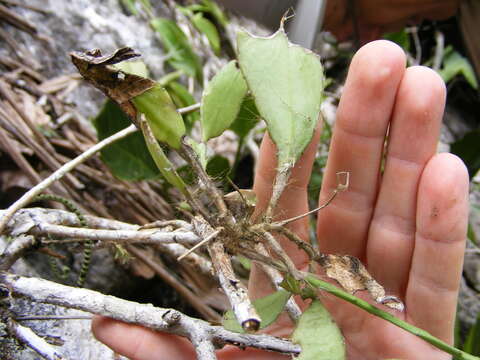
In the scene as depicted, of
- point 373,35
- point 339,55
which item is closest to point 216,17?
point 339,55

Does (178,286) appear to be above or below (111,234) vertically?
below

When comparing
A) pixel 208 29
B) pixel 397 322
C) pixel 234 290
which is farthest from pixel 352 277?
pixel 208 29

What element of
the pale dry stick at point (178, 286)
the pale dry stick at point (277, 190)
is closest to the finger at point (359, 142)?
the pale dry stick at point (277, 190)

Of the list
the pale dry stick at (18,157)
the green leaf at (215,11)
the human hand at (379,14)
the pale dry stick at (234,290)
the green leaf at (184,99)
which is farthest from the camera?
the green leaf at (215,11)

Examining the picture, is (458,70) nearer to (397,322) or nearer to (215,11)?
(215,11)

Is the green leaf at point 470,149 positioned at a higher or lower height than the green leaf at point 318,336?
lower

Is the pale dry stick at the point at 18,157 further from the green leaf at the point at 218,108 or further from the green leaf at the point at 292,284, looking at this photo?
the green leaf at the point at 292,284
